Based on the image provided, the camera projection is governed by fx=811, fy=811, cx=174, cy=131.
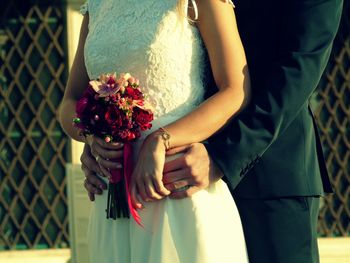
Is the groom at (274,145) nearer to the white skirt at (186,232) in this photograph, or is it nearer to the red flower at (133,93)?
the white skirt at (186,232)

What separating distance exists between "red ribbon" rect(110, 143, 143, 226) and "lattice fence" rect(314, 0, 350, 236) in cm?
448

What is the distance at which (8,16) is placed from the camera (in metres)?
6.18

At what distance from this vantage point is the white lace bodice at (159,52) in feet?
7.77

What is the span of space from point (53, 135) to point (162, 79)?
4012mm

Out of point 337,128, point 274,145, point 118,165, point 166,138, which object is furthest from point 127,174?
point 337,128

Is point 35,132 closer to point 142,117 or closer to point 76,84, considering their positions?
point 76,84

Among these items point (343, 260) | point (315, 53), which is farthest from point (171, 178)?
point (343, 260)

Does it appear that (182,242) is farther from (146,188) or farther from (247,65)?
(247,65)

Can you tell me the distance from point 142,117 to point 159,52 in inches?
8.3

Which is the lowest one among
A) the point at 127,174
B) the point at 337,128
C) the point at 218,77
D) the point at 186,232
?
the point at 186,232

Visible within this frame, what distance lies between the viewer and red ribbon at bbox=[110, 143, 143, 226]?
2316 millimetres

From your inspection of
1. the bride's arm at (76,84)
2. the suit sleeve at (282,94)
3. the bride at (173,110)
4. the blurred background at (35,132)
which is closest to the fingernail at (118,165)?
the bride at (173,110)

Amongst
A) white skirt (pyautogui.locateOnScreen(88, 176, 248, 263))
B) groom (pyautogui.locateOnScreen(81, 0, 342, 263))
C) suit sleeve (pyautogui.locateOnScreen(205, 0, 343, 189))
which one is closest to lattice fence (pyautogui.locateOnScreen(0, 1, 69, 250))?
groom (pyautogui.locateOnScreen(81, 0, 342, 263))

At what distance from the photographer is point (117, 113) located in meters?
2.27
